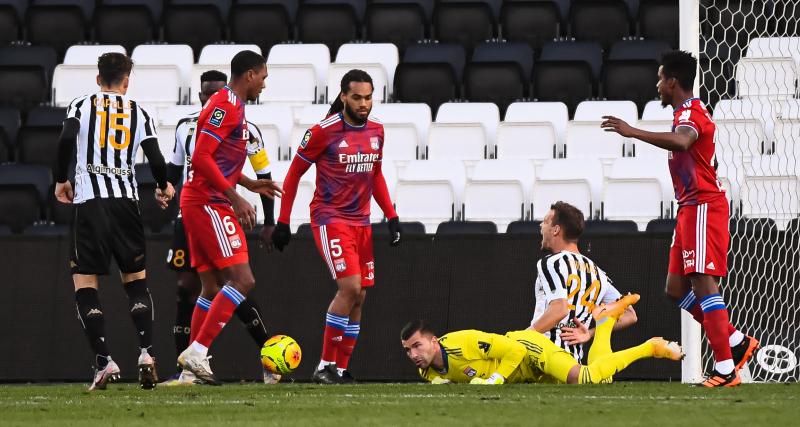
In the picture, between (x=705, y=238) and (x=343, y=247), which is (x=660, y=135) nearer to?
(x=705, y=238)

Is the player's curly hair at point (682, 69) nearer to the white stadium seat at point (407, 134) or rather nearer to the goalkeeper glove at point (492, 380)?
the goalkeeper glove at point (492, 380)

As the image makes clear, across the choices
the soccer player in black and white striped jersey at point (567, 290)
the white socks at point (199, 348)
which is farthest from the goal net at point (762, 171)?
the white socks at point (199, 348)

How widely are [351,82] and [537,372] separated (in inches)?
84.4

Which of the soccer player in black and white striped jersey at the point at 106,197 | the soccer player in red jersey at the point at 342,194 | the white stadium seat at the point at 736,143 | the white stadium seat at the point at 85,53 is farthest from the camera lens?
the white stadium seat at the point at 85,53

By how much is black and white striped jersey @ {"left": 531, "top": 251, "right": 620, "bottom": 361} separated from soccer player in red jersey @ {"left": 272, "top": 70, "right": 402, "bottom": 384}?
0.99 meters

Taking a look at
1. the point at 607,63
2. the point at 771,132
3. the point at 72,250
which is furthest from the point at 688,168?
the point at 607,63

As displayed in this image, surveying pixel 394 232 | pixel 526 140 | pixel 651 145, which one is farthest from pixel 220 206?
pixel 651 145

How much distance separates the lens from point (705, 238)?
24.5ft

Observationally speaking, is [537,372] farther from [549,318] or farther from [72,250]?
[72,250]

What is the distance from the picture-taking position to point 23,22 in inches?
590

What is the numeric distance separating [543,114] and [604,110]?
58cm

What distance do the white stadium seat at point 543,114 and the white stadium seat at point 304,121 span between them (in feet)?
5.97

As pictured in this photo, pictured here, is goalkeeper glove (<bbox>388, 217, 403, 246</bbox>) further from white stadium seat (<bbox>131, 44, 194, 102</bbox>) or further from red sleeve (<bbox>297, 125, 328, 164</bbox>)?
white stadium seat (<bbox>131, 44, 194, 102</bbox>)

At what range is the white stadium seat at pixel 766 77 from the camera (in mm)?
12227
